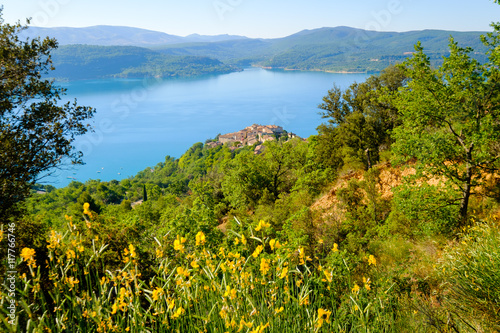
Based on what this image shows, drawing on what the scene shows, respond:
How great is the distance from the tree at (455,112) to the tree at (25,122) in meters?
7.90

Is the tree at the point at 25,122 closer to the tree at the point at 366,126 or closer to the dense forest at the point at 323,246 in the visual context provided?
the dense forest at the point at 323,246

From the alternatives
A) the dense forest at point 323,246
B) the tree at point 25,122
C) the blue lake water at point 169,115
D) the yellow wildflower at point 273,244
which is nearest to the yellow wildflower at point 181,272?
the dense forest at point 323,246

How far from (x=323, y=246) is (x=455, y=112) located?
570 centimetres

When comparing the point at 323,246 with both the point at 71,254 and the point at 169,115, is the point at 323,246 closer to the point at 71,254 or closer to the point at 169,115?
the point at 71,254

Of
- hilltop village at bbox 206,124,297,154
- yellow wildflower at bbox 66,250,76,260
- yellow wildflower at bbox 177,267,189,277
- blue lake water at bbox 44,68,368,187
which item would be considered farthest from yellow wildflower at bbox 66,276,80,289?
hilltop village at bbox 206,124,297,154

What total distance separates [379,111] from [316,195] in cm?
552

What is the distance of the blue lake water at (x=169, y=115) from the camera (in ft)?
262

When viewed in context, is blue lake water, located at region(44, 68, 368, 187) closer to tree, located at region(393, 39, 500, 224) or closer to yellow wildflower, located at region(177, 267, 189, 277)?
tree, located at region(393, 39, 500, 224)

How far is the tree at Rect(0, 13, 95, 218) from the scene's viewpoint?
552cm

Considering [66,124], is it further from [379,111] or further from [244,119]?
[244,119]

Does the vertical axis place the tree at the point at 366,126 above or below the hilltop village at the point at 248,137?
above

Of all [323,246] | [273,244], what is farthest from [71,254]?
[323,246]

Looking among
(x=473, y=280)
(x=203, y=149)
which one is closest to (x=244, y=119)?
(x=203, y=149)

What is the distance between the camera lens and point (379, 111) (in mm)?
15992
